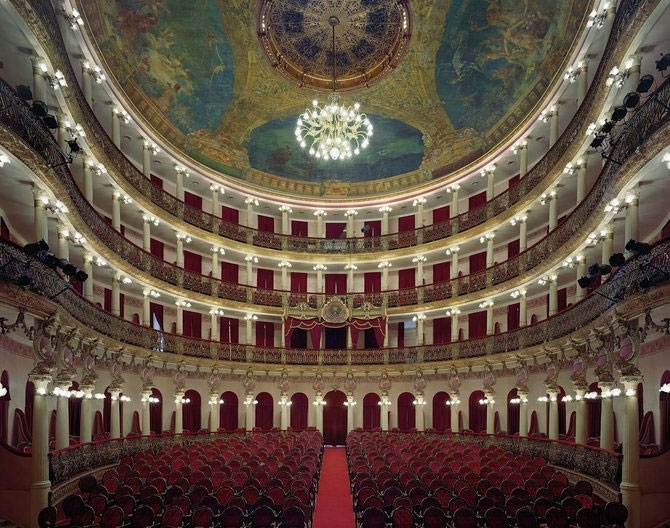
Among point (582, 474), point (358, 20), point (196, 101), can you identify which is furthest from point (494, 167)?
point (582, 474)

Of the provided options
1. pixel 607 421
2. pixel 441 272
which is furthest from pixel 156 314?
pixel 607 421

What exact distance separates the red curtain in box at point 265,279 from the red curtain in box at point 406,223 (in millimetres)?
9918

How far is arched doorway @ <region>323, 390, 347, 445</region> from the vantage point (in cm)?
3962

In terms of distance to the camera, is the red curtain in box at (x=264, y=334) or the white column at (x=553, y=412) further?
the red curtain in box at (x=264, y=334)

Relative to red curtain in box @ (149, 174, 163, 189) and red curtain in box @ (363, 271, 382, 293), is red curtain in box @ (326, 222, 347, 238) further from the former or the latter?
red curtain in box @ (149, 174, 163, 189)

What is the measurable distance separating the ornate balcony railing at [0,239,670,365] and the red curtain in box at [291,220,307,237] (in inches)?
363

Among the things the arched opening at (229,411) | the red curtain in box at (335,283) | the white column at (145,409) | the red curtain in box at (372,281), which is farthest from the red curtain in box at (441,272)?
the white column at (145,409)

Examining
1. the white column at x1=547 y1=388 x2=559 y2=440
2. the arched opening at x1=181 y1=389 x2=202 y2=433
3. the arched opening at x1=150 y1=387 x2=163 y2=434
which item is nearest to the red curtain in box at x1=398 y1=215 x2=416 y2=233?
the arched opening at x1=181 y1=389 x2=202 y2=433

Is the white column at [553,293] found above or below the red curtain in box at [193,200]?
below

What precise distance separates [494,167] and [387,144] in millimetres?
8057

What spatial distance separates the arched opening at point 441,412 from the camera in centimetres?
3666

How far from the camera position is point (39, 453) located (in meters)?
14.8

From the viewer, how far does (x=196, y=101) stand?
33750 millimetres

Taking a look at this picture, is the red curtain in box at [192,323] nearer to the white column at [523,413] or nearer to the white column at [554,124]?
the white column at [523,413]
